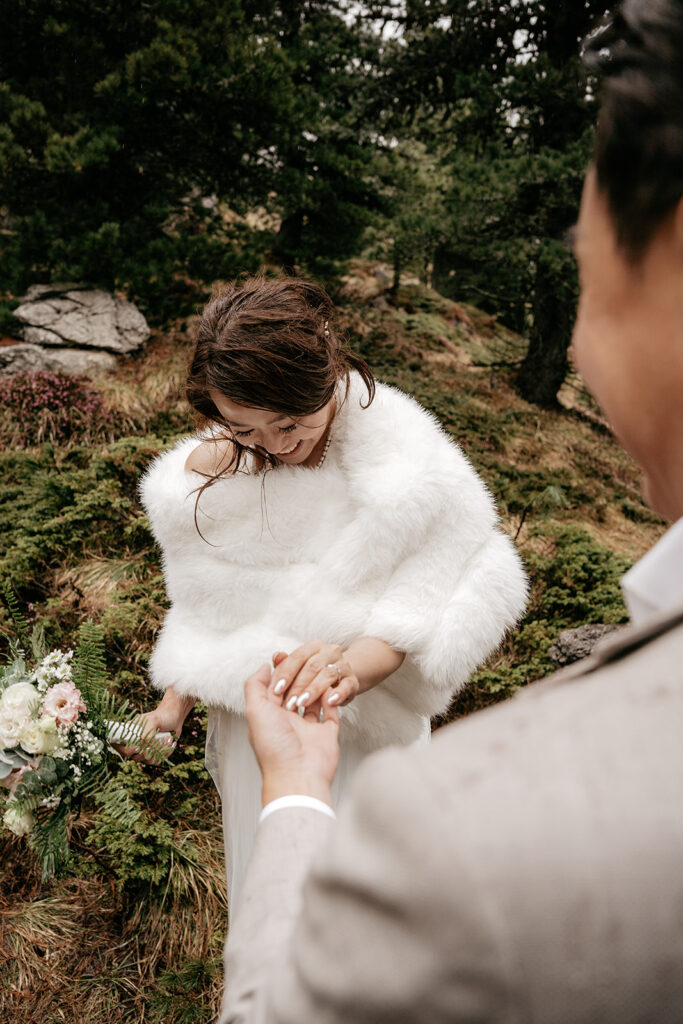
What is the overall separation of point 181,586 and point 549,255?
6.43 metres

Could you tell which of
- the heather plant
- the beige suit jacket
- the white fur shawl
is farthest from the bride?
the heather plant

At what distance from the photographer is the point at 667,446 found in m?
0.72

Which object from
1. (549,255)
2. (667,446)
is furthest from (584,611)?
(549,255)

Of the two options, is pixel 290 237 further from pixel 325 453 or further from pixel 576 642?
pixel 325 453

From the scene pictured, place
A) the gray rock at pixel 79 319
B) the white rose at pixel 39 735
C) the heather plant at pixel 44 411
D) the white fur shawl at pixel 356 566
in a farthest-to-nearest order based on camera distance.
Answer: the gray rock at pixel 79 319, the heather plant at pixel 44 411, the white fur shawl at pixel 356 566, the white rose at pixel 39 735

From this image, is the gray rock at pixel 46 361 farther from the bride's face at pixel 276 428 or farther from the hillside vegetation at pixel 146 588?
the bride's face at pixel 276 428

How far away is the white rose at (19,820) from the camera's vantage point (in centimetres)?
162

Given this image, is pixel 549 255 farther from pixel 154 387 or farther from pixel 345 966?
pixel 345 966

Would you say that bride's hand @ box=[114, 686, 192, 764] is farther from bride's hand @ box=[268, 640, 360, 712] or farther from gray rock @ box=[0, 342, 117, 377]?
gray rock @ box=[0, 342, 117, 377]

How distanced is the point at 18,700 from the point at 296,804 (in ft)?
3.52

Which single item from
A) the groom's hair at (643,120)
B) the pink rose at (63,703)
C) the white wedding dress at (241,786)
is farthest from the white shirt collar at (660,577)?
the pink rose at (63,703)

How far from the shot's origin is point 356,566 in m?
1.70

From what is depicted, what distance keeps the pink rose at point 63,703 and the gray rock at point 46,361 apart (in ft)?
17.4

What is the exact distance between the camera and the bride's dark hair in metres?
1.61
